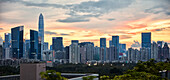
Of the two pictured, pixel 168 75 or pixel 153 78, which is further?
pixel 168 75

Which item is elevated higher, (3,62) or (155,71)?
(155,71)

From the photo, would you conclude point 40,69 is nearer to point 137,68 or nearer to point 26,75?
point 26,75

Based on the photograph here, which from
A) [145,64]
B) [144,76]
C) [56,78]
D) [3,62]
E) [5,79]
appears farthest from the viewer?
[3,62]

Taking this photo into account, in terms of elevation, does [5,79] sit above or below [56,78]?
below

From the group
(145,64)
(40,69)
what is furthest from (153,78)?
(40,69)

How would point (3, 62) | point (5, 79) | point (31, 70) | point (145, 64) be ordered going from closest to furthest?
point (31, 70) → point (145, 64) → point (5, 79) → point (3, 62)

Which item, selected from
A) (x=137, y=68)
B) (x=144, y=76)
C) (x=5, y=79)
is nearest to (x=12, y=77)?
(x=5, y=79)

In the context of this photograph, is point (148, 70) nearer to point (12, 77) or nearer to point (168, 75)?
point (168, 75)

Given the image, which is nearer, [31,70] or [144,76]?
[144,76]

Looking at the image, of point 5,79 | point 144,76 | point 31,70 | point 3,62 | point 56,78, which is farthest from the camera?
point 3,62
